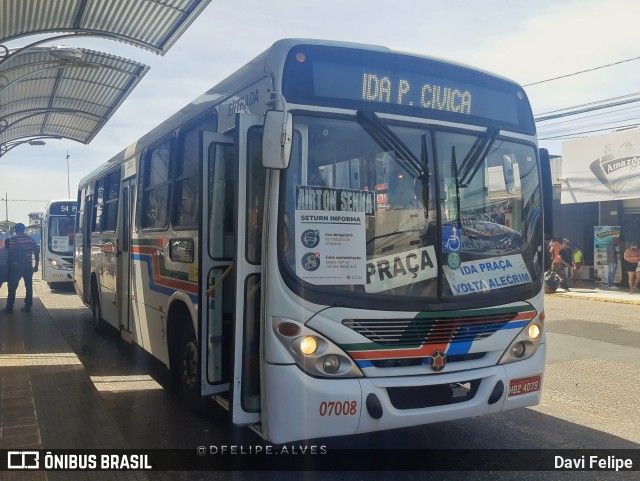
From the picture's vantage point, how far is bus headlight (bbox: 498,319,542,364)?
15.6ft

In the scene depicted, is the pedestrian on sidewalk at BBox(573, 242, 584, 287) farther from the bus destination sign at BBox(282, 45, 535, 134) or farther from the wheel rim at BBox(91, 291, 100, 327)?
the bus destination sign at BBox(282, 45, 535, 134)

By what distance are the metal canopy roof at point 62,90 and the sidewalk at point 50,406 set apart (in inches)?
205

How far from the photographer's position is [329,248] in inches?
163

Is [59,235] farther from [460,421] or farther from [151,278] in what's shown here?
[460,421]

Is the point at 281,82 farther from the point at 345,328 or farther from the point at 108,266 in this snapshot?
the point at 108,266

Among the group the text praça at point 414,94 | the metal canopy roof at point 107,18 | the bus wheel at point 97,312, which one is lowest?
the bus wheel at point 97,312

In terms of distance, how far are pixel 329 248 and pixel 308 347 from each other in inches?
27.6

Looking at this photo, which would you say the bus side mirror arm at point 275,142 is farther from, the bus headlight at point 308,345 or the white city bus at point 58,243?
the white city bus at point 58,243

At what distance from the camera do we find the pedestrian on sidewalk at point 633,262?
Result: 1805 centimetres

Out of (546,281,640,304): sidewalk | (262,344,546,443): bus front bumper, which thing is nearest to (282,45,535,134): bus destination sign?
(262,344,546,443): bus front bumper

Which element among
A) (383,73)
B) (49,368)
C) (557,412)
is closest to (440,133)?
(383,73)

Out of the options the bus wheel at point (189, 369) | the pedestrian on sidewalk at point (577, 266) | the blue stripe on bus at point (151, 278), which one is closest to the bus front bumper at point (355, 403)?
the bus wheel at point (189, 369)

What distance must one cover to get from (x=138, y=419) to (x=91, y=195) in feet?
21.4

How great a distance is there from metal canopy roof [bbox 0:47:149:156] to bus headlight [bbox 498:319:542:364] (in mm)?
9231
